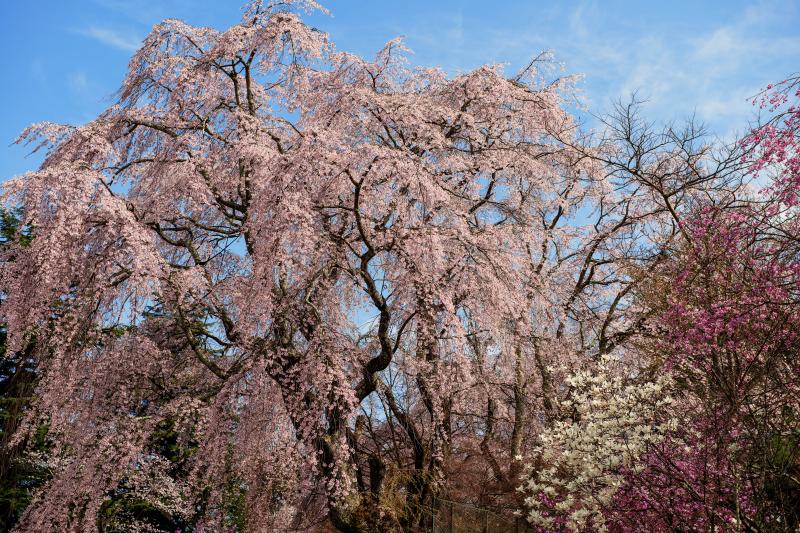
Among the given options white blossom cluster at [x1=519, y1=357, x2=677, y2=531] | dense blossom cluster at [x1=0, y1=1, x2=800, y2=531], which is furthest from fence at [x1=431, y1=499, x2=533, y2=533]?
white blossom cluster at [x1=519, y1=357, x2=677, y2=531]

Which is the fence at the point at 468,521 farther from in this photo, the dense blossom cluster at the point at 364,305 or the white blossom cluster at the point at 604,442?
the white blossom cluster at the point at 604,442

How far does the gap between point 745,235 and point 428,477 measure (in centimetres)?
617

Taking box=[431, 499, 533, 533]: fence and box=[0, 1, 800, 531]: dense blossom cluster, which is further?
box=[431, 499, 533, 533]: fence

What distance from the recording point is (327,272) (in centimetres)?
959

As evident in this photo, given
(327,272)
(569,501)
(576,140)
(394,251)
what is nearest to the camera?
(569,501)

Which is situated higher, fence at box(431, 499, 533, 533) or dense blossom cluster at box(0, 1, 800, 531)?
dense blossom cluster at box(0, 1, 800, 531)

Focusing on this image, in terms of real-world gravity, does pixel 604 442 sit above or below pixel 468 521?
above

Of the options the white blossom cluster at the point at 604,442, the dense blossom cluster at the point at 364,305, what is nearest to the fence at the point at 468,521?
the dense blossom cluster at the point at 364,305

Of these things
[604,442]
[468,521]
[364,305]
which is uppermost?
[364,305]

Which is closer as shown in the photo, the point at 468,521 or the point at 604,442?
the point at 604,442

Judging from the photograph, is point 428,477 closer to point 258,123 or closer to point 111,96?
point 258,123

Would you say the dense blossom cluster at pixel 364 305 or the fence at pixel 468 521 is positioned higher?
the dense blossom cluster at pixel 364 305

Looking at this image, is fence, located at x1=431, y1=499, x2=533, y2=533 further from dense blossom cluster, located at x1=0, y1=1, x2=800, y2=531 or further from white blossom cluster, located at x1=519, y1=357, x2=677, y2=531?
white blossom cluster, located at x1=519, y1=357, x2=677, y2=531

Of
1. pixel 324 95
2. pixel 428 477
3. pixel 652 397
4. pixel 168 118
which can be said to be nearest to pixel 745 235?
pixel 652 397
